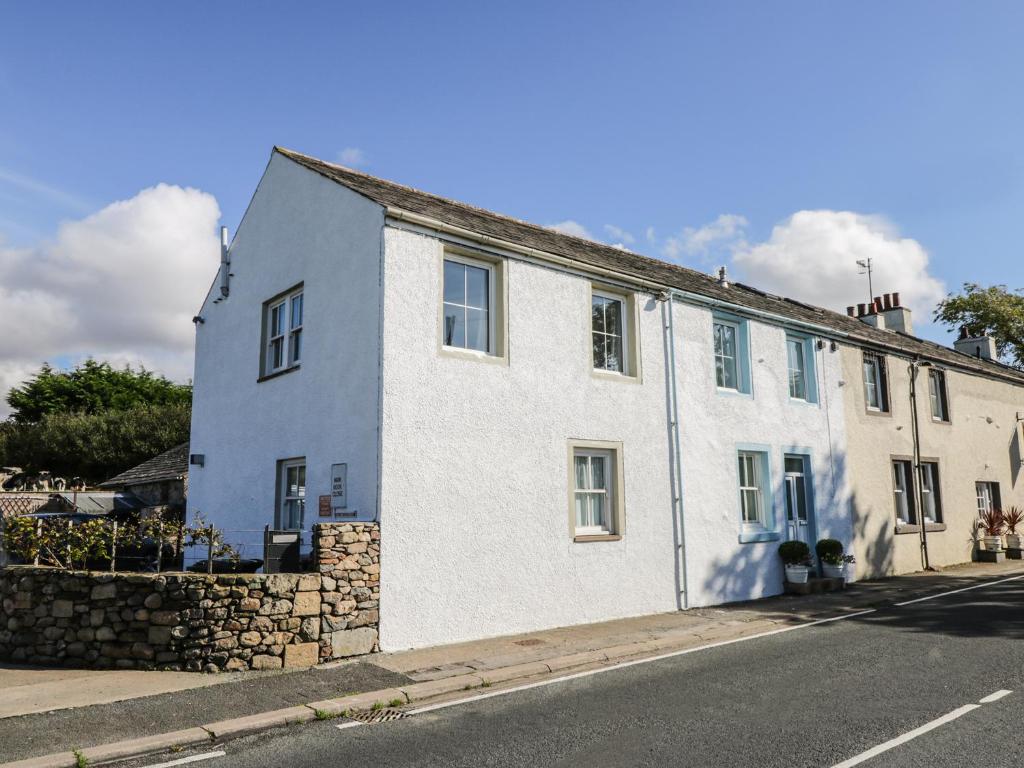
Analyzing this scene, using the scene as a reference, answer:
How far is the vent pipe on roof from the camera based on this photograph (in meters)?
15.3

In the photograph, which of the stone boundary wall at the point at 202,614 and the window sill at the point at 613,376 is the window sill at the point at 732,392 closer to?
the window sill at the point at 613,376

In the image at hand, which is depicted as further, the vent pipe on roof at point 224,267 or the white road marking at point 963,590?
the vent pipe on roof at point 224,267

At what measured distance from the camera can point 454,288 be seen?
1168cm

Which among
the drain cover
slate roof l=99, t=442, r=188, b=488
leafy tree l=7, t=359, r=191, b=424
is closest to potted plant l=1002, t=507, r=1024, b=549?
the drain cover

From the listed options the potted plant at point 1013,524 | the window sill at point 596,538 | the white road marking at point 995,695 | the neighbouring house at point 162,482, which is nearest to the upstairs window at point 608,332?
the window sill at point 596,538

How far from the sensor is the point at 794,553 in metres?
15.1

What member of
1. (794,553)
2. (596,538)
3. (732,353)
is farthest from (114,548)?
(794,553)

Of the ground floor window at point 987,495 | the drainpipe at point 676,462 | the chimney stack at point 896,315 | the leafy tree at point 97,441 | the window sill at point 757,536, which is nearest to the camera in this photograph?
the drainpipe at point 676,462

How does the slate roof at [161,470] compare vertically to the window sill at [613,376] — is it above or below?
below

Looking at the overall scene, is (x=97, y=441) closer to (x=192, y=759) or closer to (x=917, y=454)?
(x=917, y=454)

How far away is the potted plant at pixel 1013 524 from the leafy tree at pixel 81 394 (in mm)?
43700

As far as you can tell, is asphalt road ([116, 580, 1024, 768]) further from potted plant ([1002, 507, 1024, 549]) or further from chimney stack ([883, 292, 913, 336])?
chimney stack ([883, 292, 913, 336])

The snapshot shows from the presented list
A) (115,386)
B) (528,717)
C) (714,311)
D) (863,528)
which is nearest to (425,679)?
(528,717)

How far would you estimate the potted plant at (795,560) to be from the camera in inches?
594
